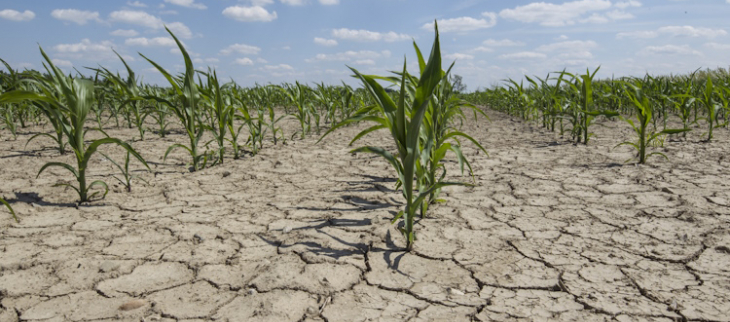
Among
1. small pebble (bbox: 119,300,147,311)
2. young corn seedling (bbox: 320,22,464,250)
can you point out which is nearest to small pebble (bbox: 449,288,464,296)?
young corn seedling (bbox: 320,22,464,250)

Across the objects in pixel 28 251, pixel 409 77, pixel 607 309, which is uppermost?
pixel 409 77

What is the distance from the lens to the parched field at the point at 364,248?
1.31 metres

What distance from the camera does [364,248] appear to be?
5.63 ft

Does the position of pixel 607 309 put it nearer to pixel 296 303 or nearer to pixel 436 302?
pixel 436 302

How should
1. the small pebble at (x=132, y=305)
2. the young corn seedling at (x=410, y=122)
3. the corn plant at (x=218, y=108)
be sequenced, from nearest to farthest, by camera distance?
the small pebble at (x=132, y=305) < the young corn seedling at (x=410, y=122) < the corn plant at (x=218, y=108)

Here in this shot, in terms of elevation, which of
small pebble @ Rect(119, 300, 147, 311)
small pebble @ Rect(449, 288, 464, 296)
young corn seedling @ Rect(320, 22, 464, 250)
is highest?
young corn seedling @ Rect(320, 22, 464, 250)

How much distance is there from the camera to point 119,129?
16.1 ft

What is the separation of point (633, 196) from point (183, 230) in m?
2.18

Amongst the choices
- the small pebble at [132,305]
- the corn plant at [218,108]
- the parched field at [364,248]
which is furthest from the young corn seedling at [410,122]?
the corn plant at [218,108]

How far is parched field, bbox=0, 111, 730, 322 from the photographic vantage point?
131cm

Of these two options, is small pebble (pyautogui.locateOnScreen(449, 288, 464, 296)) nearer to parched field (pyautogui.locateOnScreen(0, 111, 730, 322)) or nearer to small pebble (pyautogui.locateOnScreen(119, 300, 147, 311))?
parched field (pyautogui.locateOnScreen(0, 111, 730, 322))

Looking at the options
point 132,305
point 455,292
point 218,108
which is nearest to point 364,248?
point 455,292

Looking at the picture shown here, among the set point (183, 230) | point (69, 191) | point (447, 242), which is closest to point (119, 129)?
point (69, 191)

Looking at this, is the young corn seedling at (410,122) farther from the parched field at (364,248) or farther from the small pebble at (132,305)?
the small pebble at (132,305)
